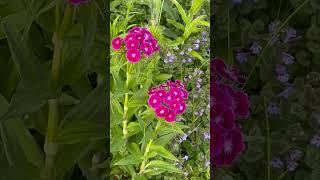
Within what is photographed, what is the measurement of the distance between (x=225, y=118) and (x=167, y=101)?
210 mm

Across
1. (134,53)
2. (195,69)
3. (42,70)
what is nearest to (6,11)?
(42,70)

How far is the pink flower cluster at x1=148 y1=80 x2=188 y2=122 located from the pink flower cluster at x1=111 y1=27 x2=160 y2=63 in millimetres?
99

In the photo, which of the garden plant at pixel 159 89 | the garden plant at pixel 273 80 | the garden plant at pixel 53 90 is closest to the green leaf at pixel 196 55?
the garden plant at pixel 159 89

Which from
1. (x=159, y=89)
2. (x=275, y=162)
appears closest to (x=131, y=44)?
(x=159, y=89)

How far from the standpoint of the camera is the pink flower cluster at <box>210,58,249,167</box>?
1138mm

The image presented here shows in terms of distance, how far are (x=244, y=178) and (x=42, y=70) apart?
32.0 inches

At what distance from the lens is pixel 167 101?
1303 mm

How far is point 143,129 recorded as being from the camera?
52.3 inches

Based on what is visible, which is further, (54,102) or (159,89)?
(159,89)

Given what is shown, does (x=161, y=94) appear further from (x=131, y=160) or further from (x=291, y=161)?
(x=291, y=161)

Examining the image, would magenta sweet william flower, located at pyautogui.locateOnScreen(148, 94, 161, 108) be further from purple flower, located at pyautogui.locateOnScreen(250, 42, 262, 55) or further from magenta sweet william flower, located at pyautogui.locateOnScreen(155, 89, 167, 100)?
purple flower, located at pyautogui.locateOnScreen(250, 42, 262, 55)

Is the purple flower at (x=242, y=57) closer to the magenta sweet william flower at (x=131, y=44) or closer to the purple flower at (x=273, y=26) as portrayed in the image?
the purple flower at (x=273, y=26)

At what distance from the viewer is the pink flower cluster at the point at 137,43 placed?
130cm

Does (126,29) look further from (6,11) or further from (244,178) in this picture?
(6,11)
